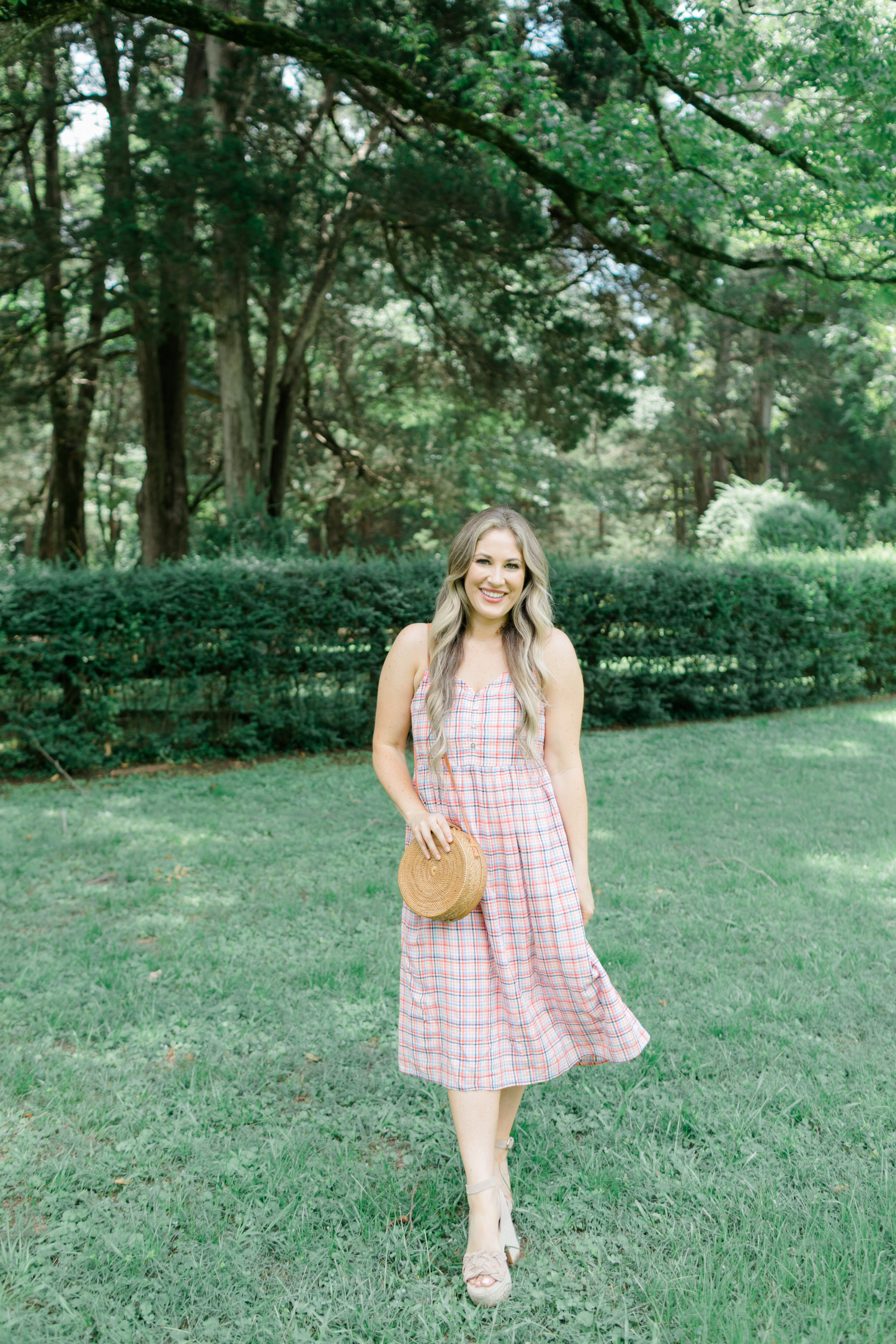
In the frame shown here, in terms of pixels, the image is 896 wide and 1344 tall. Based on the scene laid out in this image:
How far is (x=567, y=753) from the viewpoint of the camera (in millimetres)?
2572

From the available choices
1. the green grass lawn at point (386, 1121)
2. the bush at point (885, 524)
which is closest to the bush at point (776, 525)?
the bush at point (885, 524)

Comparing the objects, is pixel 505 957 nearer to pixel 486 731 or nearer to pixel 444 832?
pixel 444 832

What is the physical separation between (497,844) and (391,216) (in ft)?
35.0

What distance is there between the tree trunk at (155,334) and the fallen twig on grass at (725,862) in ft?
24.6

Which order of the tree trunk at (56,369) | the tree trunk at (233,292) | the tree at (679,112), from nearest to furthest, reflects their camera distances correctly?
the tree at (679,112) → the tree trunk at (233,292) → the tree trunk at (56,369)

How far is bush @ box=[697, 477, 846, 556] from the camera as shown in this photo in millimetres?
17453

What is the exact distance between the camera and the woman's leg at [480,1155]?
2307 millimetres

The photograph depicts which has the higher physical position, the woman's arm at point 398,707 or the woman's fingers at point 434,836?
the woman's arm at point 398,707

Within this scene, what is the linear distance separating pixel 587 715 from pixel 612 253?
5.79 metres

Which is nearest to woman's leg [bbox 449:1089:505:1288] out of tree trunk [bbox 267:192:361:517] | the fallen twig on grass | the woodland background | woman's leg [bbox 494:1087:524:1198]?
woman's leg [bbox 494:1087:524:1198]

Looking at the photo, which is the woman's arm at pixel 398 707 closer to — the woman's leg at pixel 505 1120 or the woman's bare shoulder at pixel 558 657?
the woman's bare shoulder at pixel 558 657

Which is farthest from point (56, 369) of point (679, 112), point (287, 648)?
point (679, 112)

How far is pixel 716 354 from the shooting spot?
30875mm

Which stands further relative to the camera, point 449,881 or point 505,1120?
point 505,1120
